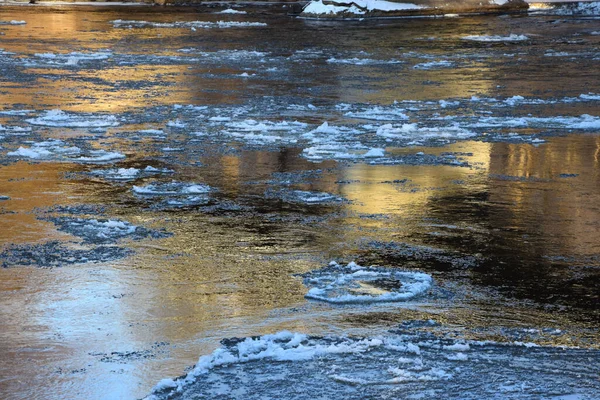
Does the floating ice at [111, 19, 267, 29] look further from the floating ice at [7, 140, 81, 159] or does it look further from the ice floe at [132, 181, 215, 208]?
the ice floe at [132, 181, 215, 208]

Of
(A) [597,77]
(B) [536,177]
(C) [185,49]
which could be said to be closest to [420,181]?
(B) [536,177]

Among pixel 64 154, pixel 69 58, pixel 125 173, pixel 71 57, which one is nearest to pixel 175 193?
pixel 125 173

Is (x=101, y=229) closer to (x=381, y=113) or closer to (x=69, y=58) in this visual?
(x=381, y=113)

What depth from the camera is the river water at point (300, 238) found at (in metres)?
4.79

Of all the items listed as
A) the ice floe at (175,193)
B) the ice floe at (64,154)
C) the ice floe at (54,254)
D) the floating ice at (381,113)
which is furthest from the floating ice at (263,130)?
the ice floe at (54,254)

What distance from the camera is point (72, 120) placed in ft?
41.1

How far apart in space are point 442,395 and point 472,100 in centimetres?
1040

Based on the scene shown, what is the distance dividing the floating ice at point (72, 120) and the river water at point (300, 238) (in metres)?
0.04

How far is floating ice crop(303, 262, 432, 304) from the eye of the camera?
5840mm

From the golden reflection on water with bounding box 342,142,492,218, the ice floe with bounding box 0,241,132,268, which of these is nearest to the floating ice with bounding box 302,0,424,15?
the golden reflection on water with bounding box 342,142,492,218

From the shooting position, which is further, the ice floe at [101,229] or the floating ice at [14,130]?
the floating ice at [14,130]

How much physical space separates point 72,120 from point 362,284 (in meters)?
7.41

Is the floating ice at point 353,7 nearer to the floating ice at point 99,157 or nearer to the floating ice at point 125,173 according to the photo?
the floating ice at point 99,157

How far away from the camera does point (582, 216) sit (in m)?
7.79
